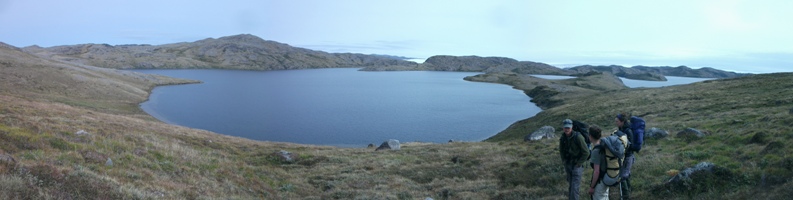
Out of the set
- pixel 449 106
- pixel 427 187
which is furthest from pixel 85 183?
pixel 449 106

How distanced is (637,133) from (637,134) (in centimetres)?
3

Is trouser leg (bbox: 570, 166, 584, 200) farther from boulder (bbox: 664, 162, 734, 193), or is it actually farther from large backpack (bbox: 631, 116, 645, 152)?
boulder (bbox: 664, 162, 734, 193)

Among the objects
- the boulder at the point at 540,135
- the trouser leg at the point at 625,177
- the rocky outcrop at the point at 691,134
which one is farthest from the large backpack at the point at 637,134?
the boulder at the point at 540,135

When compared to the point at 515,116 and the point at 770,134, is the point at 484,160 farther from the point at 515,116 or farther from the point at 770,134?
the point at 515,116

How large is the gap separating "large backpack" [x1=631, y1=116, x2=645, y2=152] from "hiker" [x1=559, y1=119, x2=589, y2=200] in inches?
81.8

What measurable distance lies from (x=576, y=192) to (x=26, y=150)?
711 inches

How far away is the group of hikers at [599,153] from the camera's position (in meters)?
10.4

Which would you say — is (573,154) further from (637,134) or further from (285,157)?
(285,157)

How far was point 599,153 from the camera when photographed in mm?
10547

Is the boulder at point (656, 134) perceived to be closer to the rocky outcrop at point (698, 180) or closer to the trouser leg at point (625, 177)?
the rocky outcrop at point (698, 180)

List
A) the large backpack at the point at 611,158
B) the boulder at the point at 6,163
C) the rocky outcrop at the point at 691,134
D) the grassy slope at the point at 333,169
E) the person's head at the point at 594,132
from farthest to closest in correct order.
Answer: the rocky outcrop at the point at 691,134
the grassy slope at the point at 333,169
the person's head at the point at 594,132
the large backpack at the point at 611,158
the boulder at the point at 6,163

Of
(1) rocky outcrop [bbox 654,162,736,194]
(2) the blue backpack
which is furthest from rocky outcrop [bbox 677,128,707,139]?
(2) the blue backpack

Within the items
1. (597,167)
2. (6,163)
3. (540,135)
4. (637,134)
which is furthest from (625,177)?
(540,135)

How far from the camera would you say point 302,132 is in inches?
2286
